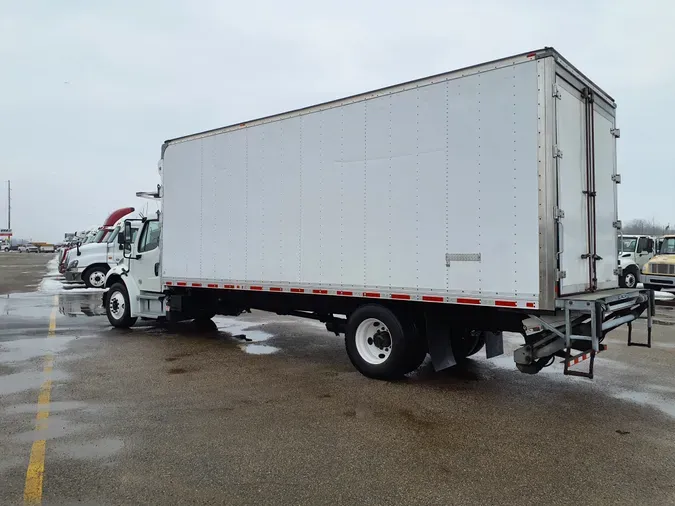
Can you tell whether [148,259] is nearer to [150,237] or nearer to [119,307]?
[150,237]

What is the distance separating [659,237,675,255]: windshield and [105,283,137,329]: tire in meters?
18.1

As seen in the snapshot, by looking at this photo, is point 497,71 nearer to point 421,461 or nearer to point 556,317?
point 556,317

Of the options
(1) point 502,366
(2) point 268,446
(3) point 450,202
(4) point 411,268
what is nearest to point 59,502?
(2) point 268,446

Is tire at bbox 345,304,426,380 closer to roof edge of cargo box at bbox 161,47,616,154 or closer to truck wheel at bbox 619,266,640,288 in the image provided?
roof edge of cargo box at bbox 161,47,616,154

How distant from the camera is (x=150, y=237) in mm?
11023

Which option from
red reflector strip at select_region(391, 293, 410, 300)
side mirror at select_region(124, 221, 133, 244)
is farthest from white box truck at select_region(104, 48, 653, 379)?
side mirror at select_region(124, 221, 133, 244)

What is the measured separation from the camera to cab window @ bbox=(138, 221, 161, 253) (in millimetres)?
10922

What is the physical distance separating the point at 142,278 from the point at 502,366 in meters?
7.37

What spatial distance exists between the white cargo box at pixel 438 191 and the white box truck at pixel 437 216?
0.06ft

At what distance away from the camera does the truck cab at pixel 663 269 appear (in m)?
18.1

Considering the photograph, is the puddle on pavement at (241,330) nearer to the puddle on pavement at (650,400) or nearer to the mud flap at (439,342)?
the mud flap at (439,342)

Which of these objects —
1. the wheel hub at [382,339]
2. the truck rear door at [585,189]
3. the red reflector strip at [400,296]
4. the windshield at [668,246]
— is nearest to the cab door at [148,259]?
the wheel hub at [382,339]

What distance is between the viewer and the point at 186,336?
10.6 m

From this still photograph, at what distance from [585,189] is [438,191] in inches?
69.5
